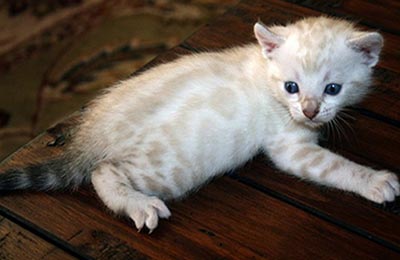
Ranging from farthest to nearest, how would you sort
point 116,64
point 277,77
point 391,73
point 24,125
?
point 116,64
point 24,125
point 391,73
point 277,77

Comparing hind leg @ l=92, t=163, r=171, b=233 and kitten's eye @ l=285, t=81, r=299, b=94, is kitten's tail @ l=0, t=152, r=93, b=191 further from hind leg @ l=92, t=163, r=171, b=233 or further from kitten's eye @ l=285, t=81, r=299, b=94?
kitten's eye @ l=285, t=81, r=299, b=94

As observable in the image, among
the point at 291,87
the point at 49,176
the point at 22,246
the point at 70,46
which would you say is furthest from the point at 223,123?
the point at 70,46

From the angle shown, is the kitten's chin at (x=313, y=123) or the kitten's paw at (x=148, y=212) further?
the kitten's chin at (x=313, y=123)

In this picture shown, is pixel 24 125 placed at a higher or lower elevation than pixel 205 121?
lower

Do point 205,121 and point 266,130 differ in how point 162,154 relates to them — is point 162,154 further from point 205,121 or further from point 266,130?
point 266,130

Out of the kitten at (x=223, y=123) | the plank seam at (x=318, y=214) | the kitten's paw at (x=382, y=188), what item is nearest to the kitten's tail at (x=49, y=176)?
the kitten at (x=223, y=123)

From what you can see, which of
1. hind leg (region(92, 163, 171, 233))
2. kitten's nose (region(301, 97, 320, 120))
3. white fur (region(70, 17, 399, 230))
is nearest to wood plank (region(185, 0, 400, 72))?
white fur (region(70, 17, 399, 230))

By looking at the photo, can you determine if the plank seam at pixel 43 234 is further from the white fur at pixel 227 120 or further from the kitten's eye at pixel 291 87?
the kitten's eye at pixel 291 87

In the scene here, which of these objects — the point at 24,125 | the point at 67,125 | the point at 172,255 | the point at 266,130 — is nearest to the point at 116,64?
the point at 24,125

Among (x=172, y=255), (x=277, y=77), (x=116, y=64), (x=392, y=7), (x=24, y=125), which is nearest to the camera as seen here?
(x=172, y=255)
